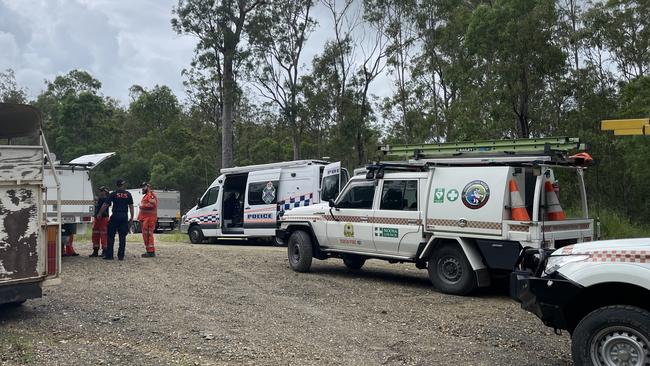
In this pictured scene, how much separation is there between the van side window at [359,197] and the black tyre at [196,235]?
1058 cm

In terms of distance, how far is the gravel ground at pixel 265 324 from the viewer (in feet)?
18.1

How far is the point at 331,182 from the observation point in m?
16.8

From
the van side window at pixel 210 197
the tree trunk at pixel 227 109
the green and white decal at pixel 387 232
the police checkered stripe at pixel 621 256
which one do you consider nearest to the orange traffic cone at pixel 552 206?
the green and white decal at pixel 387 232

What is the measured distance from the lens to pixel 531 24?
19.3 m

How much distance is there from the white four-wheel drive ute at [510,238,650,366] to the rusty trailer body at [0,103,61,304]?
559 cm

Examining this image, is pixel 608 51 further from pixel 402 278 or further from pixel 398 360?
pixel 398 360

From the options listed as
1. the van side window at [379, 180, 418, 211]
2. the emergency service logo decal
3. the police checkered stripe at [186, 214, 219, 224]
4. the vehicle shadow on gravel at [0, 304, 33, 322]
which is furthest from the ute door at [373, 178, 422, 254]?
the police checkered stripe at [186, 214, 219, 224]

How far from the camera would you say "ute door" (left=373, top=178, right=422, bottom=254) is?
9.50m

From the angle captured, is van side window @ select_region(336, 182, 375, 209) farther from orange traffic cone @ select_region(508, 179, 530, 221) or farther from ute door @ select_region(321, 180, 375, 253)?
orange traffic cone @ select_region(508, 179, 530, 221)

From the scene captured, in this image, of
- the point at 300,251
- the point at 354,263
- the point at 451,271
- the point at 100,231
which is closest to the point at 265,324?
the point at 451,271

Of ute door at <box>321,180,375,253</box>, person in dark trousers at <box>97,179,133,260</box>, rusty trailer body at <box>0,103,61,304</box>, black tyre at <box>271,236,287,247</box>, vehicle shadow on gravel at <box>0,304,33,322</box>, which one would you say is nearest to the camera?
rusty trailer body at <box>0,103,61,304</box>

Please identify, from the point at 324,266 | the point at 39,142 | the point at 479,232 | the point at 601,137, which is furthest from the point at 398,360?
the point at 601,137

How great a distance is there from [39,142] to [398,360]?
5.20 meters

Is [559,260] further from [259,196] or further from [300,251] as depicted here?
[259,196]
